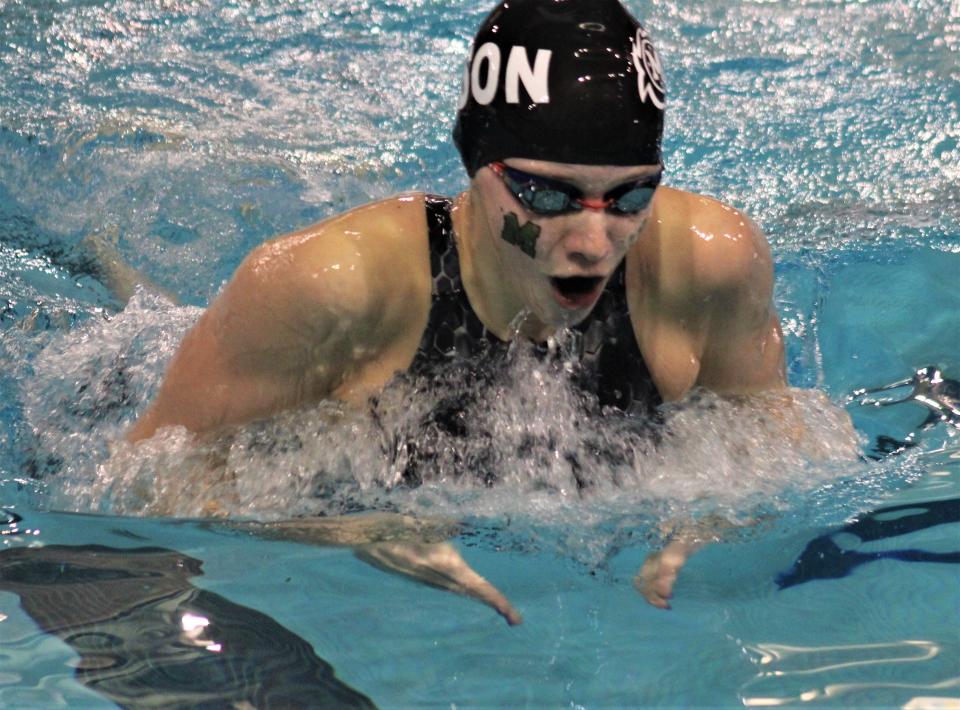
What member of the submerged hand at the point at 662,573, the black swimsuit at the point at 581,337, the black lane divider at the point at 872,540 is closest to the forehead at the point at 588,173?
the black swimsuit at the point at 581,337

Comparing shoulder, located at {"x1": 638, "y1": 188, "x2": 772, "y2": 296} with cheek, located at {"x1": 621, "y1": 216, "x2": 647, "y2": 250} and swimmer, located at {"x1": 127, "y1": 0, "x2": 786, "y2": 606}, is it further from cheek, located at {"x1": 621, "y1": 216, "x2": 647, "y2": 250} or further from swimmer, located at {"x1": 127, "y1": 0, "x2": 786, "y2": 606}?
cheek, located at {"x1": 621, "y1": 216, "x2": 647, "y2": 250}

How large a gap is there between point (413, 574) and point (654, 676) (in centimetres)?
47

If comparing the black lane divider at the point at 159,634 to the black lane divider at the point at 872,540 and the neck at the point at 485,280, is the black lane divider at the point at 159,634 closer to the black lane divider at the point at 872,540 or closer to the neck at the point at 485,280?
the neck at the point at 485,280

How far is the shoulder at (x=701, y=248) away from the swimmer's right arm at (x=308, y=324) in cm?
47

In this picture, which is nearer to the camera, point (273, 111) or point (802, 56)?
point (273, 111)

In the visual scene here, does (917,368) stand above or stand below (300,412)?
below

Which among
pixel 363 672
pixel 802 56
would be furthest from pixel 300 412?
pixel 802 56

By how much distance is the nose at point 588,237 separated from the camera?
80.7 inches

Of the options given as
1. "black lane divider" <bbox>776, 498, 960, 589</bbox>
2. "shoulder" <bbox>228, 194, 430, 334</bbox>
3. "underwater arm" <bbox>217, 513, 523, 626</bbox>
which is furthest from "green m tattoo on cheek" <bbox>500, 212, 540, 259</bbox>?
"black lane divider" <bbox>776, 498, 960, 589</bbox>

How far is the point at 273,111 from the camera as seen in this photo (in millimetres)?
4621

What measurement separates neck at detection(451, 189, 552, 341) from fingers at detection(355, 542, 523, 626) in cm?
45

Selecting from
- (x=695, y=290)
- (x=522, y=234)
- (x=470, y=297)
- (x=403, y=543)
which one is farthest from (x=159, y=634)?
(x=695, y=290)

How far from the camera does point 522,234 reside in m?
2.11

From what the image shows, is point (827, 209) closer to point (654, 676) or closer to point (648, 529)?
point (648, 529)
